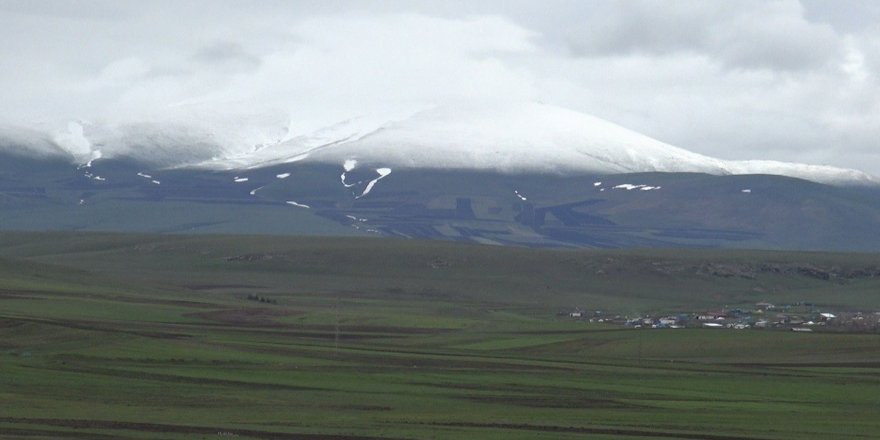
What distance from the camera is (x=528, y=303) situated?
521 feet

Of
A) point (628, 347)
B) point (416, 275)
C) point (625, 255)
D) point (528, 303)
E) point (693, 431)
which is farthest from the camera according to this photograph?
point (625, 255)

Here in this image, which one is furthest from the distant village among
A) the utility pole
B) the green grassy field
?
the utility pole

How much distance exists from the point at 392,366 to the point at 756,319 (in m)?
59.7

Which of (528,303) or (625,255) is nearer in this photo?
(528,303)

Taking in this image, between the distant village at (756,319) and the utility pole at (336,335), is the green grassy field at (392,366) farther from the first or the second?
the distant village at (756,319)

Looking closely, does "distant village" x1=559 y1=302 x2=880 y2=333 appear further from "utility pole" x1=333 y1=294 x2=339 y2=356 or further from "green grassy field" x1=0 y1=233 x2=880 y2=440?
"utility pole" x1=333 y1=294 x2=339 y2=356

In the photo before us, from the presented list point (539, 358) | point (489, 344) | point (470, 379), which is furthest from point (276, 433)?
point (489, 344)

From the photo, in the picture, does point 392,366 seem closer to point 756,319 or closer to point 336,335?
point 336,335

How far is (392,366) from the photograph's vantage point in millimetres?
80562

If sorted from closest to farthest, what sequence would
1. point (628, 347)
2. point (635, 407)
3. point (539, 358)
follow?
point (635, 407) → point (539, 358) → point (628, 347)

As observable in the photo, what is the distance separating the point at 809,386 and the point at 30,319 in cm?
4245

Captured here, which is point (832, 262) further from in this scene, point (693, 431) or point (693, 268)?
point (693, 431)

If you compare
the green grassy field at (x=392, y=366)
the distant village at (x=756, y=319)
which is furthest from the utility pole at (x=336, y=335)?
the distant village at (x=756, y=319)

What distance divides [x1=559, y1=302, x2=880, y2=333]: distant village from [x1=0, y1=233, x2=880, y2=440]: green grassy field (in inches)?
207
